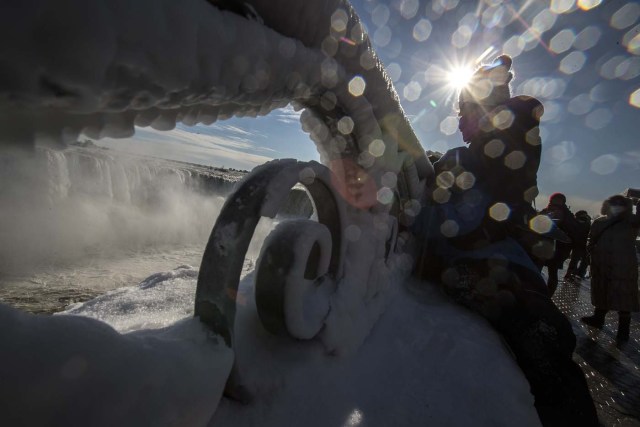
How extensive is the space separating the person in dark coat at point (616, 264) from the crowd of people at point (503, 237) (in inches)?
108

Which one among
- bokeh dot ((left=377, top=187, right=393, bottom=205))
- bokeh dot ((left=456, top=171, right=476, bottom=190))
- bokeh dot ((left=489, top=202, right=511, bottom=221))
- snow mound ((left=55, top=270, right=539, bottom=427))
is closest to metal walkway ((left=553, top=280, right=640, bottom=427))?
snow mound ((left=55, top=270, right=539, bottom=427))

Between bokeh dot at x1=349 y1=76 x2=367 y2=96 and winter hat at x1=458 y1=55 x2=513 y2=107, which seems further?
winter hat at x1=458 y1=55 x2=513 y2=107

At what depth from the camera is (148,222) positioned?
1066 cm

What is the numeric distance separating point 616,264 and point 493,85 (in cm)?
381

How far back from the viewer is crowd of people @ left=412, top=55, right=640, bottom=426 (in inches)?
70.1

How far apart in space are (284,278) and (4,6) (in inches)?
34.1

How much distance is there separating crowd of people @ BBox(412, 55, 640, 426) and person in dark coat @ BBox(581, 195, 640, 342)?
2.73 metres

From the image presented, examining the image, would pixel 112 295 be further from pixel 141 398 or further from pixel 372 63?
pixel 372 63

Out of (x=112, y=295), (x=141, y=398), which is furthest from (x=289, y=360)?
(x=112, y=295)

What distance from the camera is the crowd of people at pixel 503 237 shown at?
5.84 ft

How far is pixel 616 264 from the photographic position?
445 cm

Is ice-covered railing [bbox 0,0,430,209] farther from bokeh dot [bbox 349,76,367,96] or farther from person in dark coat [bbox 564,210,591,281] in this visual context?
person in dark coat [bbox 564,210,591,281]

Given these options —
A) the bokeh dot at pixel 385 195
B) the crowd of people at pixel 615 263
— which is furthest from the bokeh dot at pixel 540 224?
the crowd of people at pixel 615 263

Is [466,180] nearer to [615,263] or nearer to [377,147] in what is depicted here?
[377,147]
